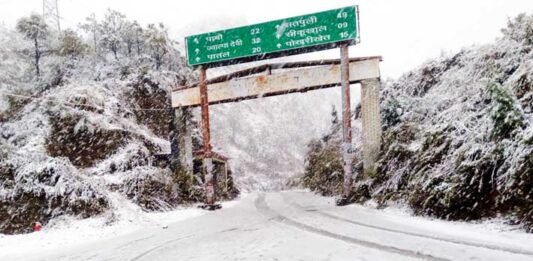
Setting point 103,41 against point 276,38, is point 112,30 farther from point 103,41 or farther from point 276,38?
point 276,38

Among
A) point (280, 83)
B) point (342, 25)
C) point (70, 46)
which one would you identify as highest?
point (70, 46)

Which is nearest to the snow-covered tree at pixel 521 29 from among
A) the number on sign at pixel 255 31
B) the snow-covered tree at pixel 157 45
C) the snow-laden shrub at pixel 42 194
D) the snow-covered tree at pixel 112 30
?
the number on sign at pixel 255 31

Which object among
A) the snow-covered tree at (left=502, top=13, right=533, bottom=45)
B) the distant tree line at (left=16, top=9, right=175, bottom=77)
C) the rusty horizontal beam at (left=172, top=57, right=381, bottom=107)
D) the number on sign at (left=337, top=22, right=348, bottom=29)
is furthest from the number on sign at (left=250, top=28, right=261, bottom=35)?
the distant tree line at (left=16, top=9, right=175, bottom=77)

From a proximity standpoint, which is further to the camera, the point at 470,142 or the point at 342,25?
the point at 342,25

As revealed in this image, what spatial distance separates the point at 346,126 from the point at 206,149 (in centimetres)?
583

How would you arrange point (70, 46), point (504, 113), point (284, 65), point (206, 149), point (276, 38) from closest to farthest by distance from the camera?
point (504, 113) → point (276, 38) → point (284, 65) → point (206, 149) → point (70, 46)

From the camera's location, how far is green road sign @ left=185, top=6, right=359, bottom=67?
52.2ft

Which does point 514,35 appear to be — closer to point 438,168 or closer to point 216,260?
point 438,168

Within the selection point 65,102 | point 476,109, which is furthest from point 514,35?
point 65,102

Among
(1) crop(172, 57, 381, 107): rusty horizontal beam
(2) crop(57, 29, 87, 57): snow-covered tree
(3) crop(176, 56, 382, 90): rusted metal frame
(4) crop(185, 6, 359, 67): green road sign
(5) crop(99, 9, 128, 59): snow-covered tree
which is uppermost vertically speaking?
(5) crop(99, 9, 128, 59): snow-covered tree

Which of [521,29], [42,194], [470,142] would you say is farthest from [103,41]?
[470,142]

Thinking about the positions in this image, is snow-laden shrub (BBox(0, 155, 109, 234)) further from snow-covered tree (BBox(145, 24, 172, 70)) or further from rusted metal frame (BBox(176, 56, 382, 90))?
snow-covered tree (BBox(145, 24, 172, 70))

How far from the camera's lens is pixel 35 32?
80.5ft

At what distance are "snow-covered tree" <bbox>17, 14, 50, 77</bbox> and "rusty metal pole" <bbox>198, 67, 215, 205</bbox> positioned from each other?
11.4 metres
